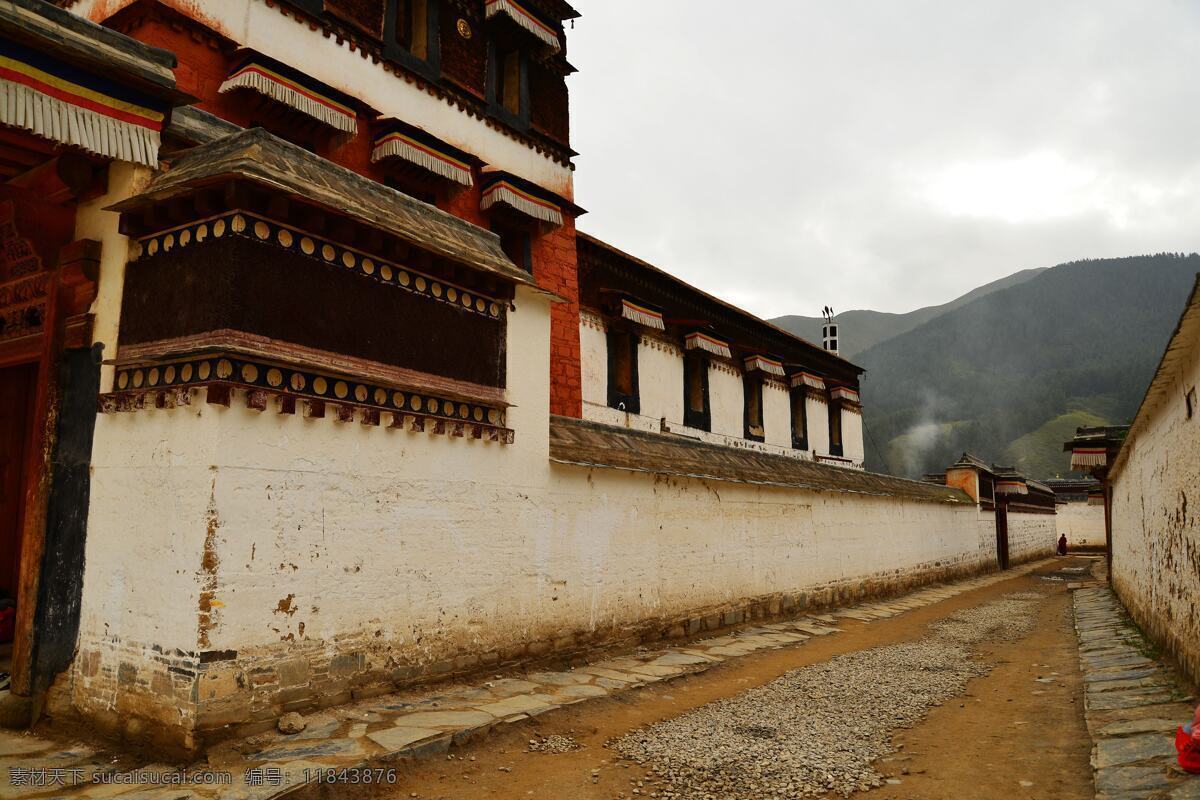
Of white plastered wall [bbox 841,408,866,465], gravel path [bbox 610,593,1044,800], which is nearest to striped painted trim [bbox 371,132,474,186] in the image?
gravel path [bbox 610,593,1044,800]

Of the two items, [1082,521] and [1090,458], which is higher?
[1090,458]

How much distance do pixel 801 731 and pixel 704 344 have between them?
13.6 meters

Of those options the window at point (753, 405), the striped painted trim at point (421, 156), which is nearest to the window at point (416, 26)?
the striped painted trim at point (421, 156)

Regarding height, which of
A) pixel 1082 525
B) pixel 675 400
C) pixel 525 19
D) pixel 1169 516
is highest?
pixel 525 19

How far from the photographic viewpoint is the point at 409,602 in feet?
19.0

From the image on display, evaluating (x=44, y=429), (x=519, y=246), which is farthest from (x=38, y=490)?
(x=519, y=246)

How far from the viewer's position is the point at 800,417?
2422cm

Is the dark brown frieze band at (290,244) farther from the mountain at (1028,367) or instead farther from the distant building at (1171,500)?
the mountain at (1028,367)

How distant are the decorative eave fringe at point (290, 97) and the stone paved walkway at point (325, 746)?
7236 millimetres

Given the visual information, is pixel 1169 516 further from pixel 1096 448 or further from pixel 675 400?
pixel 1096 448

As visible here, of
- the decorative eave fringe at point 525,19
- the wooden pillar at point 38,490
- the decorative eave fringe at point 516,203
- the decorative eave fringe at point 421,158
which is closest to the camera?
the wooden pillar at point 38,490

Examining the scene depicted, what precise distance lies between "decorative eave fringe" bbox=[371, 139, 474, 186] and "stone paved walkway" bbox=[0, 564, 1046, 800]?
24.8ft

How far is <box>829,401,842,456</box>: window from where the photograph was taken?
26.0 meters

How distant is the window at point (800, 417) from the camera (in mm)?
23953
